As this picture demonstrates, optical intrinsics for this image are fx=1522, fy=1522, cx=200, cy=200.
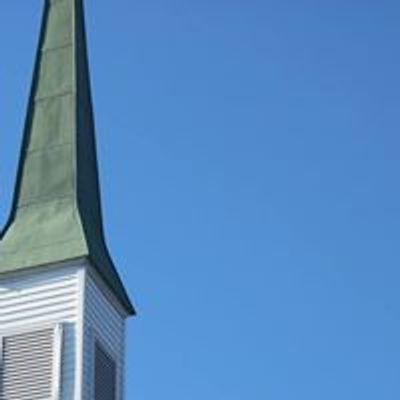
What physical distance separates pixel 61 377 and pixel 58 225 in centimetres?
470

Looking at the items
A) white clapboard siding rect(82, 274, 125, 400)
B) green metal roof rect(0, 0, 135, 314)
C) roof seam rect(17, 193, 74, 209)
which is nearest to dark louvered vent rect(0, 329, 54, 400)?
white clapboard siding rect(82, 274, 125, 400)

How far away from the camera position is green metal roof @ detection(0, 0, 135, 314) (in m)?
38.8

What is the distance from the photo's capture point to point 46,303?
37531 mm

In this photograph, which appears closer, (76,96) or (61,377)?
(61,377)

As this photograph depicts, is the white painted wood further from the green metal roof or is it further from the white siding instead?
the green metal roof

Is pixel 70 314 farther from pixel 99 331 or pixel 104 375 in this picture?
pixel 104 375

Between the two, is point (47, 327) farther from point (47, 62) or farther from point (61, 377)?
point (47, 62)

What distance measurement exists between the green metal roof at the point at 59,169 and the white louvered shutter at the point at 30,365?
202 centimetres

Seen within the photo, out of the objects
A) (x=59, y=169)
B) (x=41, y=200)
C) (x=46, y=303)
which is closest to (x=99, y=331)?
(x=46, y=303)

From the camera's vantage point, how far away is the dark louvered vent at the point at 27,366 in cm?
3641

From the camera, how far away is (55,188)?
4012 centimetres

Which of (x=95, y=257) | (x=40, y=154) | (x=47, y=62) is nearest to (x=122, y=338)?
(x=95, y=257)

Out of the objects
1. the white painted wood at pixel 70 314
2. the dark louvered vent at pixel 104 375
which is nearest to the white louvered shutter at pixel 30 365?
the white painted wood at pixel 70 314

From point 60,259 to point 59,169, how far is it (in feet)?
11.0
